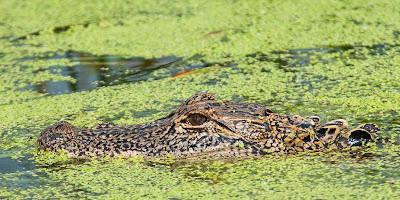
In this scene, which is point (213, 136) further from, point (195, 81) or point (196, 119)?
point (195, 81)

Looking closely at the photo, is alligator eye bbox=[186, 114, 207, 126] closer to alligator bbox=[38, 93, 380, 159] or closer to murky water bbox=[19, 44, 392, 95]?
alligator bbox=[38, 93, 380, 159]

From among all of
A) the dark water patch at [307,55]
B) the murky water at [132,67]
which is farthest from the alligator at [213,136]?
the dark water patch at [307,55]

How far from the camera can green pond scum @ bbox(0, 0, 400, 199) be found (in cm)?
475

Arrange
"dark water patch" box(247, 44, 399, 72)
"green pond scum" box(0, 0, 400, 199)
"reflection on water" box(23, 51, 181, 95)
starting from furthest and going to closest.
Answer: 1. "dark water patch" box(247, 44, 399, 72)
2. "reflection on water" box(23, 51, 181, 95)
3. "green pond scum" box(0, 0, 400, 199)

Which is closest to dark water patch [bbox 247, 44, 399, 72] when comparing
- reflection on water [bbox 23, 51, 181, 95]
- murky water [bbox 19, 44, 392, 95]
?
murky water [bbox 19, 44, 392, 95]

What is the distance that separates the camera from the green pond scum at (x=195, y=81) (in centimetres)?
475

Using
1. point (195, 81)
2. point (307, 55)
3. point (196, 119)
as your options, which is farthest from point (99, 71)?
point (196, 119)

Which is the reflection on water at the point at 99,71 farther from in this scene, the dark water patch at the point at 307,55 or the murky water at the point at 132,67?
the dark water patch at the point at 307,55

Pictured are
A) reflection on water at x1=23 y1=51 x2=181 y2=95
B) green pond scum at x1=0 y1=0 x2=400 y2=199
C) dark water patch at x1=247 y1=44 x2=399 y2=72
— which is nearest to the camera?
green pond scum at x1=0 y1=0 x2=400 y2=199

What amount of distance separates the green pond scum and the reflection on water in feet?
0.11

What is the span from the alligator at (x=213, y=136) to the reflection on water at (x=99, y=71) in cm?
249

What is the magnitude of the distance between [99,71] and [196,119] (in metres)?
3.76

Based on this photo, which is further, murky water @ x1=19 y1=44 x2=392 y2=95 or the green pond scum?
murky water @ x1=19 y1=44 x2=392 y2=95

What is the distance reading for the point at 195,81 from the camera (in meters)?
7.69
